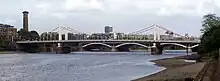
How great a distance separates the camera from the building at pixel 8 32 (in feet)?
575

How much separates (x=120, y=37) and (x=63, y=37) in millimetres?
26141

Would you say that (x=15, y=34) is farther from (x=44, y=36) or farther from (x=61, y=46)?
(x=61, y=46)

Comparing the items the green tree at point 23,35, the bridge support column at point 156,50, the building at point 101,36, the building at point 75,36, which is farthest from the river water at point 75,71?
the green tree at point 23,35

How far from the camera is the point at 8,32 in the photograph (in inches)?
7239

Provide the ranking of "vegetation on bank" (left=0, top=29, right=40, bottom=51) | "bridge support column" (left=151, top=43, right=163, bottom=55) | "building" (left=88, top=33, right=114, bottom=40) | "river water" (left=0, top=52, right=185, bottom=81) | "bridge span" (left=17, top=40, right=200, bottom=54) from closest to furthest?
"river water" (left=0, top=52, right=185, bottom=81) → "bridge span" (left=17, top=40, right=200, bottom=54) → "bridge support column" (left=151, top=43, right=163, bottom=55) → "vegetation on bank" (left=0, top=29, right=40, bottom=51) → "building" (left=88, top=33, right=114, bottom=40)

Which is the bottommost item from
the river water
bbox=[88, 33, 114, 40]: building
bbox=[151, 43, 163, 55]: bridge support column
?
the river water

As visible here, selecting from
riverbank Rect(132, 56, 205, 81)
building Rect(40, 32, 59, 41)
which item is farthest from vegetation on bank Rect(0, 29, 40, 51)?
riverbank Rect(132, 56, 205, 81)

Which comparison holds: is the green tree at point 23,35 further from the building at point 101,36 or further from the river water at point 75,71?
the river water at point 75,71

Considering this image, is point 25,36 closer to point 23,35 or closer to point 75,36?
point 23,35

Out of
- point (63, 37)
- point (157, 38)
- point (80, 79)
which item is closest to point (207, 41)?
point (80, 79)

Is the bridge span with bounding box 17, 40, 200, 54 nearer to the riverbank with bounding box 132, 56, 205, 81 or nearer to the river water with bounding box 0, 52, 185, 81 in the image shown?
the river water with bounding box 0, 52, 185, 81

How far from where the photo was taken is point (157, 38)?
148m

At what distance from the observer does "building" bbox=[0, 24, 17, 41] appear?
17532 cm

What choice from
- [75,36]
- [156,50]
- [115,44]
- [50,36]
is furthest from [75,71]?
[50,36]
